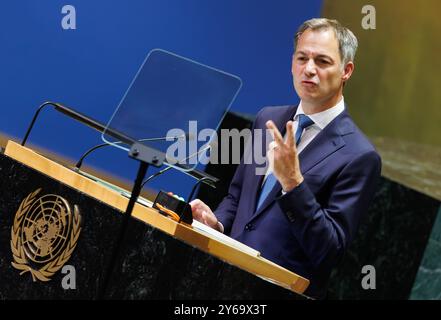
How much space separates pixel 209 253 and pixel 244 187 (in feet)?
3.31

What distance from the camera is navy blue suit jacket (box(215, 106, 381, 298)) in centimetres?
263

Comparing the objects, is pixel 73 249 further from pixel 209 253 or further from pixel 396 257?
pixel 396 257

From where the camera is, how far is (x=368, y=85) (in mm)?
5602

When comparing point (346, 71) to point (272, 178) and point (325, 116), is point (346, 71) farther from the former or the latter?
point (272, 178)

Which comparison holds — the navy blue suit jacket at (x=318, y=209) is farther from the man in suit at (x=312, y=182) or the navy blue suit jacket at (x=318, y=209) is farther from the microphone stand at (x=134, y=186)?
the microphone stand at (x=134, y=186)

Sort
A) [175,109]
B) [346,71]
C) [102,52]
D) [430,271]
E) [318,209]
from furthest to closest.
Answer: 1. [430,271]
2. [102,52]
3. [346,71]
4. [318,209]
5. [175,109]

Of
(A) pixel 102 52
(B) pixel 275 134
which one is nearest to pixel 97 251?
(B) pixel 275 134

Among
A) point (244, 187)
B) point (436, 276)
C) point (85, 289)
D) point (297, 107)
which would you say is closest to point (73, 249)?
point (85, 289)

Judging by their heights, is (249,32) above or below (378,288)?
above

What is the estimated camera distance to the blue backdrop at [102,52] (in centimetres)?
466

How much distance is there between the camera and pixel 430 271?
539 cm

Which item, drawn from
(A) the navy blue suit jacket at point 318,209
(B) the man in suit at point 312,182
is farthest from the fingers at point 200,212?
(A) the navy blue suit jacket at point 318,209

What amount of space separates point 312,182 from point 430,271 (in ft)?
9.13

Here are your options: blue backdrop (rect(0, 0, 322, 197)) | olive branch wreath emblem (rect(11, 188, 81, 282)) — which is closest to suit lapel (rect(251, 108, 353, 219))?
olive branch wreath emblem (rect(11, 188, 81, 282))
